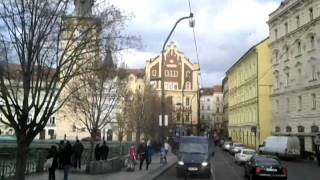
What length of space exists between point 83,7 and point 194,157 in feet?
62.1

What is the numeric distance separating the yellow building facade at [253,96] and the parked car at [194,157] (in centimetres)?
4875

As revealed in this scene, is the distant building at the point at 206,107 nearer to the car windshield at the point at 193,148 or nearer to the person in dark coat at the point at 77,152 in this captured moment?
the car windshield at the point at 193,148

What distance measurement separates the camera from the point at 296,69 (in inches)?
2694

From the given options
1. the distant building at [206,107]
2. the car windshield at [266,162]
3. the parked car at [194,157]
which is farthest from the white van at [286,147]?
the distant building at [206,107]

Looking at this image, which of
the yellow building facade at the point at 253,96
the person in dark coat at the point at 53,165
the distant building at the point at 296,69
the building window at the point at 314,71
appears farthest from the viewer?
the yellow building facade at the point at 253,96

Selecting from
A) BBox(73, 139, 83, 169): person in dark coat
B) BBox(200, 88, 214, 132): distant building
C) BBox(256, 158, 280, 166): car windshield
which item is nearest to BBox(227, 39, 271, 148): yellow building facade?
BBox(73, 139, 83, 169): person in dark coat

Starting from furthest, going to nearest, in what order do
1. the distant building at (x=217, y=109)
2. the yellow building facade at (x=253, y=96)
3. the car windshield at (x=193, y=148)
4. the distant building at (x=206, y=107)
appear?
the distant building at (x=206, y=107) < the distant building at (x=217, y=109) < the yellow building facade at (x=253, y=96) < the car windshield at (x=193, y=148)

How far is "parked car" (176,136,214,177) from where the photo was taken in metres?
32.5

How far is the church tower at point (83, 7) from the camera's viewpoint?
1557cm

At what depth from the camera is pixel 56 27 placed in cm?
1494

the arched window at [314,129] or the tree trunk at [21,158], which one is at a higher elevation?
the arched window at [314,129]

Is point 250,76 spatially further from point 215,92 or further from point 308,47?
point 215,92

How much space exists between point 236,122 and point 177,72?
4337 centimetres

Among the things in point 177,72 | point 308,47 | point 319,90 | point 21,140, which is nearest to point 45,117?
point 21,140
